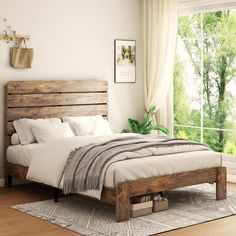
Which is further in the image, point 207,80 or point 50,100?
point 207,80

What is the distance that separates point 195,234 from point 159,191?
2.42 ft

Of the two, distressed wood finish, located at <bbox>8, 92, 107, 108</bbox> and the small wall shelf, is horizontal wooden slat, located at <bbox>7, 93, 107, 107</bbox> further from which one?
the small wall shelf

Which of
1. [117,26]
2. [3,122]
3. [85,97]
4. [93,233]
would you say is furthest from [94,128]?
[93,233]

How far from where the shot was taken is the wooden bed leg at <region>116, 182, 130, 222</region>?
473 cm

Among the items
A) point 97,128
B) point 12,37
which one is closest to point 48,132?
point 97,128

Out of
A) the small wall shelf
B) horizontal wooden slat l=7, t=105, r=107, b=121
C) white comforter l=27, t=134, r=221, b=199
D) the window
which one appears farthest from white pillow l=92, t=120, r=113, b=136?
the small wall shelf

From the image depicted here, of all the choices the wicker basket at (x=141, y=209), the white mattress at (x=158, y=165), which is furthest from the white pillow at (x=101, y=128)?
the wicker basket at (x=141, y=209)

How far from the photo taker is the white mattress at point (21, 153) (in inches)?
233

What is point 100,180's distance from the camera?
4852 mm

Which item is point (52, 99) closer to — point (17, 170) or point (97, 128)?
point (97, 128)

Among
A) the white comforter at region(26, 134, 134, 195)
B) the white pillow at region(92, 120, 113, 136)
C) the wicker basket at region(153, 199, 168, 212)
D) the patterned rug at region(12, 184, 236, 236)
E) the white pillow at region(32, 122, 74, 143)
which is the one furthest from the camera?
the white pillow at region(92, 120, 113, 136)

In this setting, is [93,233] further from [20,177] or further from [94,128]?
[94,128]

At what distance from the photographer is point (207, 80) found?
708 centimetres

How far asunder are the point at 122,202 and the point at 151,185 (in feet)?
1.28
